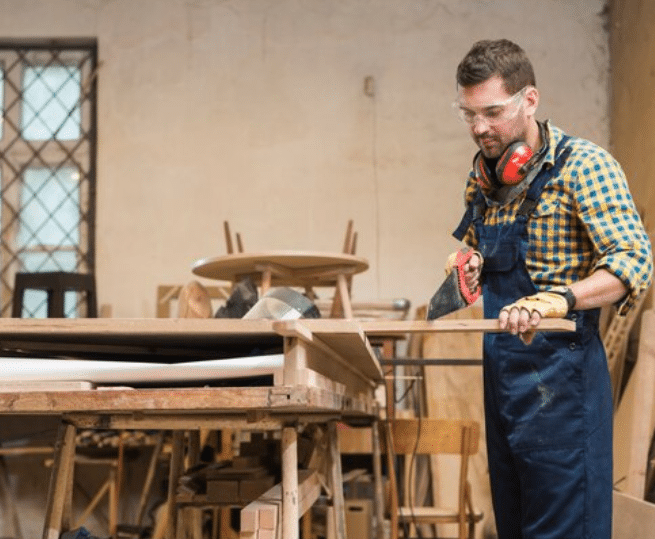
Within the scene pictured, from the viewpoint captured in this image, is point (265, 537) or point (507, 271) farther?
point (507, 271)


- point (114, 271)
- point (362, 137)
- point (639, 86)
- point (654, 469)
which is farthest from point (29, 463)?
→ point (639, 86)

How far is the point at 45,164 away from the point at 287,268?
3461 mm

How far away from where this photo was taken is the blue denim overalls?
2.23 metres

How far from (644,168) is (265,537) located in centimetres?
452

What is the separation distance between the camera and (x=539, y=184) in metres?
2.38

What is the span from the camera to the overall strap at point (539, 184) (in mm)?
2371

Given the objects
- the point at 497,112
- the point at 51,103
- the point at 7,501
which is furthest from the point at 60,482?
the point at 51,103

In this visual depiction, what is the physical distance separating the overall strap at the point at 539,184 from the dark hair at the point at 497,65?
0.64 feet

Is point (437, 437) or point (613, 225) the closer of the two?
point (613, 225)

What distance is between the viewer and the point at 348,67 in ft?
22.9

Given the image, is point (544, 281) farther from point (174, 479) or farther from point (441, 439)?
point (441, 439)

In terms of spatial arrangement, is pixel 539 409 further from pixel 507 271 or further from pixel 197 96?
pixel 197 96

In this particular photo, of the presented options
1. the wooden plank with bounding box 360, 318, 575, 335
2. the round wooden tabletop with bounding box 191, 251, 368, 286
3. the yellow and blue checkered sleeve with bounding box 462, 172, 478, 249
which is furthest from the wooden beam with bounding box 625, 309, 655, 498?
the wooden plank with bounding box 360, 318, 575, 335

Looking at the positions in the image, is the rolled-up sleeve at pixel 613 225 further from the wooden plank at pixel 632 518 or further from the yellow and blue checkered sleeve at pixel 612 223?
the wooden plank at pixel 632 518
